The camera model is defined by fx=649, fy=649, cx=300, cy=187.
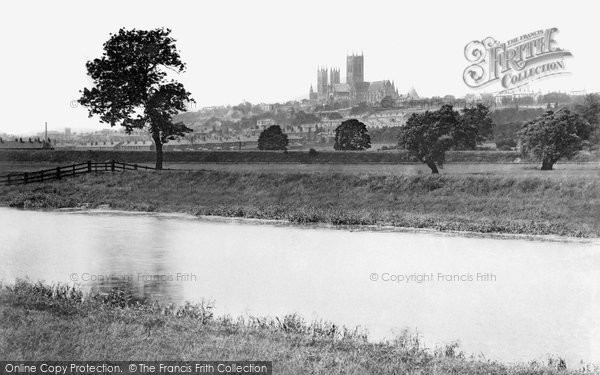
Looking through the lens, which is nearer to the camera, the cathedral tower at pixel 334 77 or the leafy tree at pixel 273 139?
the cathedral tower at pixel 334 77

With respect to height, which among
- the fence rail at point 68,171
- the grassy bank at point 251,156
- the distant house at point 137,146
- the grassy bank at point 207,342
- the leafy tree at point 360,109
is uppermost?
the leafy tree at point 360,109

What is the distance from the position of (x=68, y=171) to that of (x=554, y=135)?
30.9m

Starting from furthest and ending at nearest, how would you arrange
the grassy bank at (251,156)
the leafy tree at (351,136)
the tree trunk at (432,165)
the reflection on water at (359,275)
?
the leafy tree at (351,136) → the tree trunk at (432,165) → the grassy bank at (251,156) → the reflection on water at (359,275)

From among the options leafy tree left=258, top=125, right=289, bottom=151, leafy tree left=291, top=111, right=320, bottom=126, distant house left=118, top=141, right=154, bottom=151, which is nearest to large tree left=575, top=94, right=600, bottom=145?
leafy tree left=291, top=111, right=320, bottom=126

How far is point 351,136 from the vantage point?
1741 inches

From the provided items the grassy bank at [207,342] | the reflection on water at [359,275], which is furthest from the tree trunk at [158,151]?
the grassy bank at [207,342]

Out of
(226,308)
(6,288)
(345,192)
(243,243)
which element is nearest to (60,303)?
(6,288)

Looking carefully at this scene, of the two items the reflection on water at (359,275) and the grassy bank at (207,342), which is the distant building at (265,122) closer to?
the reflection on water at (359,275)

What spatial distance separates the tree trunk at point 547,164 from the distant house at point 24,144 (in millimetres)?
28174

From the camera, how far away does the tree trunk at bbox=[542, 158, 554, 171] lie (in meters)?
37.9

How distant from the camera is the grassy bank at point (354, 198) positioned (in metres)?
33.1

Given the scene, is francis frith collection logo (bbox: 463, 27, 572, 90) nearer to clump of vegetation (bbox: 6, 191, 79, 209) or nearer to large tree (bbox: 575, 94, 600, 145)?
large tree (bbox: 575, 94, 600, 145)

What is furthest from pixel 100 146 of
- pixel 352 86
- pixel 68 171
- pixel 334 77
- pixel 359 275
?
pixel 359 275

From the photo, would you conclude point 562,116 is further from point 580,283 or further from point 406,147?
point 580,283
